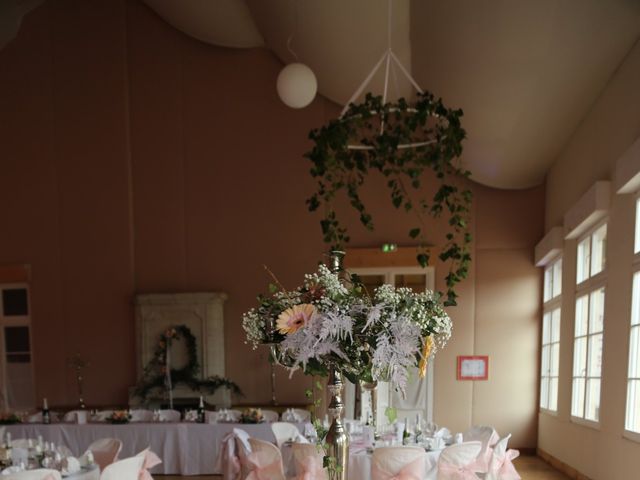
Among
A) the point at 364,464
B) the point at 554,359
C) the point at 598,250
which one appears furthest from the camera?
the point at 554,359

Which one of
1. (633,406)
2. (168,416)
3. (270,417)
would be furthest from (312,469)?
(168,416)

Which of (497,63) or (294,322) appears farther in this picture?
(497,63)

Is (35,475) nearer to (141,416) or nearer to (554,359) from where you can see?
(141,416)

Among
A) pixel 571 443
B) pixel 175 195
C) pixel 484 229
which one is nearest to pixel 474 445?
pixel 571 443

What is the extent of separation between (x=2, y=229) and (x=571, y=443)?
9.00m

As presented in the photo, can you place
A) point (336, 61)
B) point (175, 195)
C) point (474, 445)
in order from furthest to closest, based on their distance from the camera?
point (175, 195) < point (336, 61) < point (474, 445)

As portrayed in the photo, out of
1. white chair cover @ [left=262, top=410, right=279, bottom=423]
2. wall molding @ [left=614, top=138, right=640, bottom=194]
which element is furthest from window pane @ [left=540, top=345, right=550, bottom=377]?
white chair cover @ [left=262, top=410, right=279, bottom=423]

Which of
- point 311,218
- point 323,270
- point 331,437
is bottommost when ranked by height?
point 331,437

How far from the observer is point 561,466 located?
596cm

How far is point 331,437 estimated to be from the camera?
6.05 feet

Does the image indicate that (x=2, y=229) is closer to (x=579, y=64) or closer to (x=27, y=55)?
(x=27, y=55)

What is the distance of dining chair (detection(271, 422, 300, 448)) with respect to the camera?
5.18 m

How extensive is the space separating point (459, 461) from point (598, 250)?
265cm

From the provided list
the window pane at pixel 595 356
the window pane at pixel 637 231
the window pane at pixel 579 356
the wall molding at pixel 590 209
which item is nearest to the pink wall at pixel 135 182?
the wall molding at pixel 590 209
